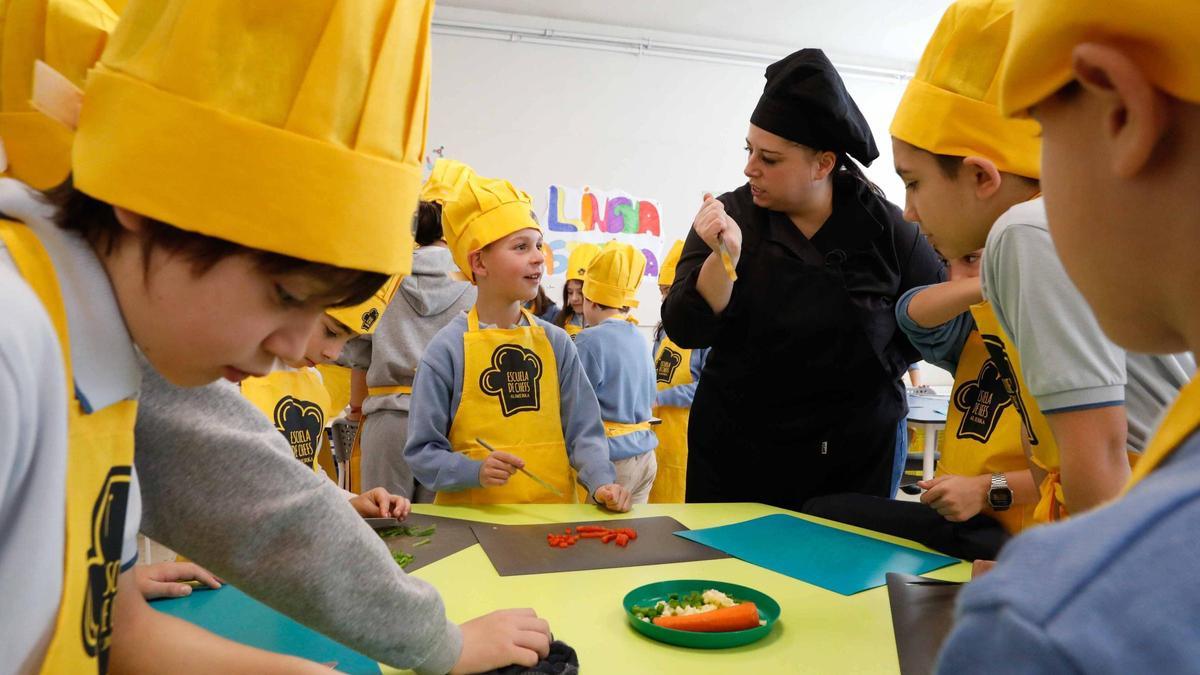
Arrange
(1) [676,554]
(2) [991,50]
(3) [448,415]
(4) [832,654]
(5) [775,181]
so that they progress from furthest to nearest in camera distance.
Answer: (3) [448,415], (5) [775,181], (1) [676,554], (2) [991,50], (4) [832,654]

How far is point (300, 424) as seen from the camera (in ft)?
7.07

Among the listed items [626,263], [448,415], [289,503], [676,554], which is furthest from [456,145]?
[289,503]

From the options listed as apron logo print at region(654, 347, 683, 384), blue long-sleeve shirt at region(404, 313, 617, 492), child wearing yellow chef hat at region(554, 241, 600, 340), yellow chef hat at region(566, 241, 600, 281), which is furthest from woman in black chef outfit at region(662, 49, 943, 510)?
yellow chef hat at region(566, 241, 600, 281)

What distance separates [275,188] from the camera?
27.8 inches

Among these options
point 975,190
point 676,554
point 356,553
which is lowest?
point 676,554

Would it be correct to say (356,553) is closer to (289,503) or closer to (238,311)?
(289,503)

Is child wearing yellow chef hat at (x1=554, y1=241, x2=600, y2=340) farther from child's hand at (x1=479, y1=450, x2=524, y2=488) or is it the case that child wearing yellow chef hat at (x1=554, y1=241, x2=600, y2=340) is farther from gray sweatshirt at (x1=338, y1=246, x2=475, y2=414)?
child's hand at (x1=479, y1=450, x2=524, y2=488)

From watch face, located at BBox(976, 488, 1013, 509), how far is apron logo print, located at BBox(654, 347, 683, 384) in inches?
115

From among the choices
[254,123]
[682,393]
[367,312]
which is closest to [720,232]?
[254,123]

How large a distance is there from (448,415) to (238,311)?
156 centimetres

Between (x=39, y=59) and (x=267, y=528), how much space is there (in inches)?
23.1

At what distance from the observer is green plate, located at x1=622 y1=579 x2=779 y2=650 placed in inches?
42.9

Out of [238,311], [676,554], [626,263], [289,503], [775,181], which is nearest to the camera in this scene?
[238,311]

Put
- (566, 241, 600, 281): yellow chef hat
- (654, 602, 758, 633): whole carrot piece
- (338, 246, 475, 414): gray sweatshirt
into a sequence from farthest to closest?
(566, 241, 600, 281): yellow chef hat → (338, 246, 475, 414): gray sweatshirt → (654, 602, 758, 633): whole carrot piece
